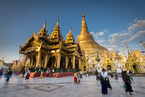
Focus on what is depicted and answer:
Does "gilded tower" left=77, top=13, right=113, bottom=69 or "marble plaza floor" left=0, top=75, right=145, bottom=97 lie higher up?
"gilded tower" left=77, top=13, right=113, bottom=69

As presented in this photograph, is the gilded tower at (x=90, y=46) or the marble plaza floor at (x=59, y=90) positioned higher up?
the gilded tower at (x=90, y=46)

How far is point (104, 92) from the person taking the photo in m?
4.03

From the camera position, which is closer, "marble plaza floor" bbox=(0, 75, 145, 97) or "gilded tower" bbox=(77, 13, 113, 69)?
"marble plaza floor" bbox=(0, 75, 145, 97)

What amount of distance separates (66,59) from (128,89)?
15.2m

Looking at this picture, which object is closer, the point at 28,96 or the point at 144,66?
the point at 28,96

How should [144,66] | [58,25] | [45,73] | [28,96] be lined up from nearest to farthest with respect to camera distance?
1. [28,96]
2. [45,73]
3. [58,25]
4. [144,66]

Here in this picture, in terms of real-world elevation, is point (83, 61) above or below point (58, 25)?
below

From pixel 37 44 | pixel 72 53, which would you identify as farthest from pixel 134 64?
pixel 37 44

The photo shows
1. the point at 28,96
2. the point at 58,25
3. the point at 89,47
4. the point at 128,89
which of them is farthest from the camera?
the point at 89,47

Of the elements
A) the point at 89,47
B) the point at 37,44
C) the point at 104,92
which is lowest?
the point at 104,92

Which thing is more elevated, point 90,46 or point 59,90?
point 90,46

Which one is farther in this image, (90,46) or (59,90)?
(90,46)

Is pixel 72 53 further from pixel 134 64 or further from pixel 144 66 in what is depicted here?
pixel 144 66

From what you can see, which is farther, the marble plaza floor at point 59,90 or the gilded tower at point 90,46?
the gilded tower at point 90,46
